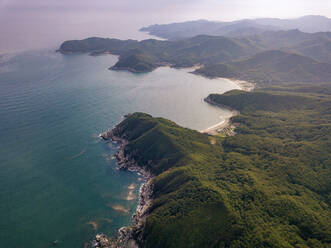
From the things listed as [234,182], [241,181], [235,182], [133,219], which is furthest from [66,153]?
[241,181]

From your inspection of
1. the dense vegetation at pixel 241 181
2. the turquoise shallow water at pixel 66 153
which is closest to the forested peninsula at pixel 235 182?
the dense vegetation at pixel 241 181

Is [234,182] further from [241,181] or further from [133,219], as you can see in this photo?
[133,219]

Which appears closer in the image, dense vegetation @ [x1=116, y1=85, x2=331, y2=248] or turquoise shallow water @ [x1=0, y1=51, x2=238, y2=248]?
dense vegetation @ [x1=116, y1=85, x2=331, y2=248]

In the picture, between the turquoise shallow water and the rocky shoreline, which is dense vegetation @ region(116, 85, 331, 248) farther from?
the turquoise shallow water

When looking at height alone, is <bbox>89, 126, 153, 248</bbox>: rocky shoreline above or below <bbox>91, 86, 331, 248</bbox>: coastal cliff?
below

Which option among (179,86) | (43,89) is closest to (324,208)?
(179,86)

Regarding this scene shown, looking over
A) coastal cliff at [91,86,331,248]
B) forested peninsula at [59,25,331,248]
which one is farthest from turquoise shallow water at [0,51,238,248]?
forested peninsula at [59,25,331,248]
